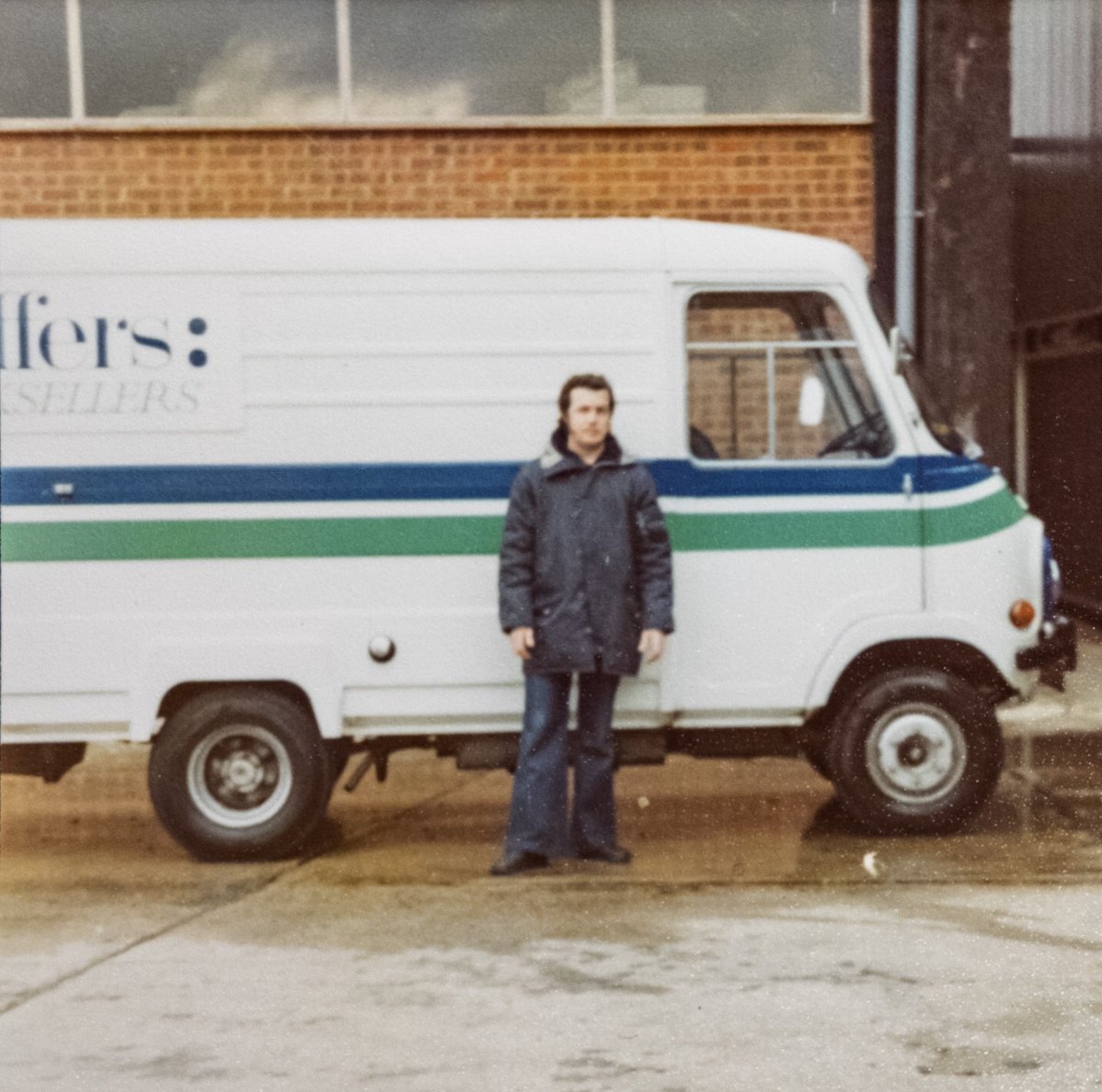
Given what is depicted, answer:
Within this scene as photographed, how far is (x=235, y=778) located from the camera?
8148 millimetres

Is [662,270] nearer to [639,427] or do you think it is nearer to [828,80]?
[639,427]

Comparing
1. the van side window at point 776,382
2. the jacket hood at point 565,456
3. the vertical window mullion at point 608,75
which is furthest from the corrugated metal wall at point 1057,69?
→ the jacket hood at point 565,456

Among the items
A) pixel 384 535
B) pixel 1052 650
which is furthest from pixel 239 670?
pixel 1052 650

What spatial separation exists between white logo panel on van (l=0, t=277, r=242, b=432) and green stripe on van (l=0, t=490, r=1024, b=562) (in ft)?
1.34

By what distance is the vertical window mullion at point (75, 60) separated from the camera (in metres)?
12.4

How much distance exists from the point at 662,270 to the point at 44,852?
3449 millimetres

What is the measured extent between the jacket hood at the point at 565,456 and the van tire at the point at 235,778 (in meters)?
1.44

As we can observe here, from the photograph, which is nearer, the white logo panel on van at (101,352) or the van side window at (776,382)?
the white logo panel on van at (101,352)

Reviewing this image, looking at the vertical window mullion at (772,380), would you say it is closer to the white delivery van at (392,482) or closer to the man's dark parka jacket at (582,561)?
the white delivery van at (392,482)

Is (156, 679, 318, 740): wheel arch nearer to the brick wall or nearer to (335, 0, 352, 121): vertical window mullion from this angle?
the brick wall

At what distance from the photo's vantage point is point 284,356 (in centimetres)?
799

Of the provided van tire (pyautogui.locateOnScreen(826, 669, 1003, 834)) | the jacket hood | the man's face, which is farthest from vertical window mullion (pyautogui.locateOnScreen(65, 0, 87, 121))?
van tire (pyautogui.locateOnScreen(826, 669, 1003, 834))

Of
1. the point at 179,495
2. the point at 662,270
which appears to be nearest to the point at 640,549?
the point at 662,270

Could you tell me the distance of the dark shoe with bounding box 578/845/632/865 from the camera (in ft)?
25.8
